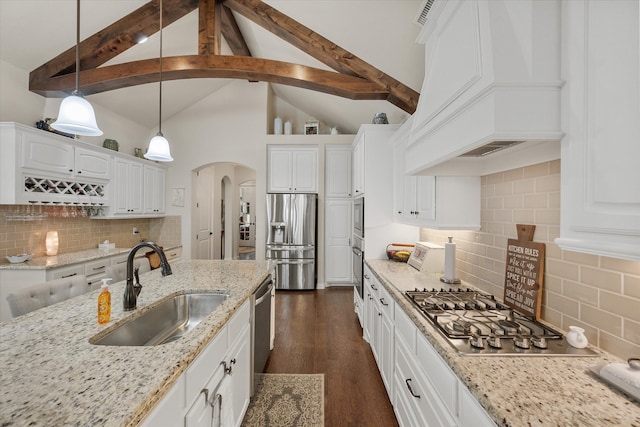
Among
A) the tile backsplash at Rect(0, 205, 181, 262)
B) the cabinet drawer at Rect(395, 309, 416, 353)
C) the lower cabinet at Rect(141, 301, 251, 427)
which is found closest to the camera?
the lower cabinet at Rect(141, 301, 251, 427)

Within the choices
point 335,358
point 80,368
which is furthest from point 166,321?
point 335,358

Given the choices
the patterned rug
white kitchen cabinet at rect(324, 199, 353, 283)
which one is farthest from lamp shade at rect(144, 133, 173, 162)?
white kitchen cabinet at rect(324, 199, 353, 283)

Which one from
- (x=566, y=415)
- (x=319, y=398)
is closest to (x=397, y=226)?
(x=319, y=398)

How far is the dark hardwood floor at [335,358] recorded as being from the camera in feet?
6.15

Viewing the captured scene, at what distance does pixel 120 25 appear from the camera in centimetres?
298

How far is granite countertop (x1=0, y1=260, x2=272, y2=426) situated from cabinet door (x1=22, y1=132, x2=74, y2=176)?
2.21 meters

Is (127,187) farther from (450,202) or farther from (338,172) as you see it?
(450,202)

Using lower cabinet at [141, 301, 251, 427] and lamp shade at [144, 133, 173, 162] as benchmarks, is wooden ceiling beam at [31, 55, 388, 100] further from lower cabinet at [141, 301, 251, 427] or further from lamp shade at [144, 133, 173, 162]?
lower cabinet at [141, 301, 251, 427]

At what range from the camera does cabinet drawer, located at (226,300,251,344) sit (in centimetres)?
143

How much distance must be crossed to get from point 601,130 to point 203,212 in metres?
5.92

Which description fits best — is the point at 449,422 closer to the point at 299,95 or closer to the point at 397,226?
the point at 397,226

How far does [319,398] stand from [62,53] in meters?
4.47

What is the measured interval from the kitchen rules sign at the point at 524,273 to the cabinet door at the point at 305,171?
11.8ft

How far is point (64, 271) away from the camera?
2848mm
